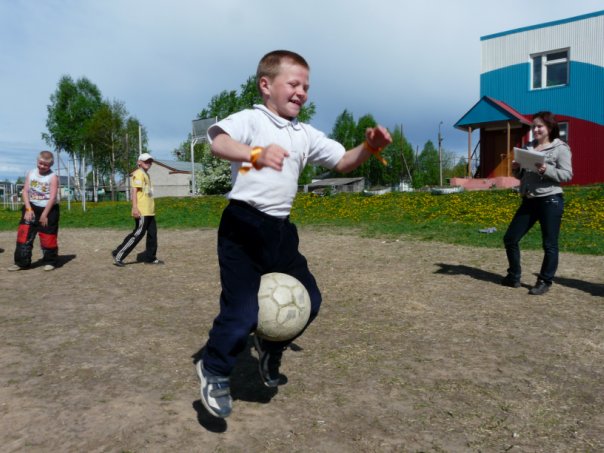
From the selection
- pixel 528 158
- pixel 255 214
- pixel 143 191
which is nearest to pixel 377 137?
pixel 255 214

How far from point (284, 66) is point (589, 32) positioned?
26.6 metres

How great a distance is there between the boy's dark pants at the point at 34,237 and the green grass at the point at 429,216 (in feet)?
25.6

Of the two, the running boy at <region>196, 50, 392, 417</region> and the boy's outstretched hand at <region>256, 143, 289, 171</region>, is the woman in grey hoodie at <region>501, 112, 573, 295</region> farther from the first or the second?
the boy's outstretched hand at <region>256, 143, 289, 171</region>

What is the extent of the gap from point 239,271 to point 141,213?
6.57 metres

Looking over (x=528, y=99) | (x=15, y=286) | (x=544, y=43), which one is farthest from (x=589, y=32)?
(x=15, y=286)

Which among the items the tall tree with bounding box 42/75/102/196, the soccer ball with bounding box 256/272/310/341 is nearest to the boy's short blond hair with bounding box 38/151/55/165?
the soccer ball with bounding box 256/272/310/341

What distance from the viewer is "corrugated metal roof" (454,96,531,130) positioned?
25172mm

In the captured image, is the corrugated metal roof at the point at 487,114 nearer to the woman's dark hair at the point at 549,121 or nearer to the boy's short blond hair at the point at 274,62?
the woman's dark hair at the point at 549,121

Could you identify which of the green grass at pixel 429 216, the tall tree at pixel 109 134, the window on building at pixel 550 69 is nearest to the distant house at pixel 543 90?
the window on building at pixel 550 69

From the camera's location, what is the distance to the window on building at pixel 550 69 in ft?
83.6

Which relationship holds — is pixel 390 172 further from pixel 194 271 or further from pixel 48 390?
pixel 48 390

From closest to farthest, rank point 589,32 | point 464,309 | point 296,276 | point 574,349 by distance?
point 296,276
point 574,349
point 464,309
point 589,32

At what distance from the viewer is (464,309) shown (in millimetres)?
5922

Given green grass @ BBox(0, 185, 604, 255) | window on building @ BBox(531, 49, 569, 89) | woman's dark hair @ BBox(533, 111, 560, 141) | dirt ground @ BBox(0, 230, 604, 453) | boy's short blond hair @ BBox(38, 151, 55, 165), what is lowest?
dirt ground @ BBox(0, 230, 604, 453)
